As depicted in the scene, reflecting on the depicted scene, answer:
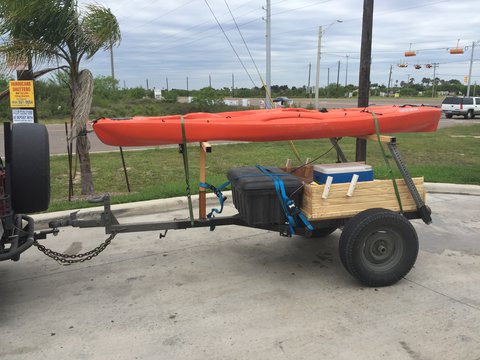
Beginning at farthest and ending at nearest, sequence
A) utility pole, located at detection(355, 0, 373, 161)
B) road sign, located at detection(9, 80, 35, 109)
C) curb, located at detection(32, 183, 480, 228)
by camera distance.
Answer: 1. utility pole, located at detection(355, 0, 373, 161)
2. road sign, located at detection(9, 80, 35, 109)
3. curb, located at detection(32, 183, 480, 228)

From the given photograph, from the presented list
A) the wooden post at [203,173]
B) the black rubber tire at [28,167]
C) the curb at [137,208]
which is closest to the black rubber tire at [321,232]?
the wooden post at [203,173]

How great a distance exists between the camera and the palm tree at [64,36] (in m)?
6.83

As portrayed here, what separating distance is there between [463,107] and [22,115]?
33222 millimetres

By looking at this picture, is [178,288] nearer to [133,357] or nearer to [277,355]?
[133,357]

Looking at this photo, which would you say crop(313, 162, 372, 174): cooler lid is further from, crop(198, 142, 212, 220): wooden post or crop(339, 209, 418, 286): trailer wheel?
crop(198, 142, 212, 220): wooden post

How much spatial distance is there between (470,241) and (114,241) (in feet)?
14.6

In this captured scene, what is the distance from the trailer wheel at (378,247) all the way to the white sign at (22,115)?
6157 mm

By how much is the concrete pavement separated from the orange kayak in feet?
4.61

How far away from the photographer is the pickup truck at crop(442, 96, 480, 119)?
3378 centimetres

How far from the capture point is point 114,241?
18.7 ft

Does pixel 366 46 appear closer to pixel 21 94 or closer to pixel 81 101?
pixel 81 101

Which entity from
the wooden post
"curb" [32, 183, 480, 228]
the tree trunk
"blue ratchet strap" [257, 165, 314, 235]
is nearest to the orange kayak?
the wooden post

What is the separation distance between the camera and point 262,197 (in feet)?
14.3

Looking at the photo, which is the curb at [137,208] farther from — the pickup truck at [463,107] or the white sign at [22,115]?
the pickup truck at [463,107]
